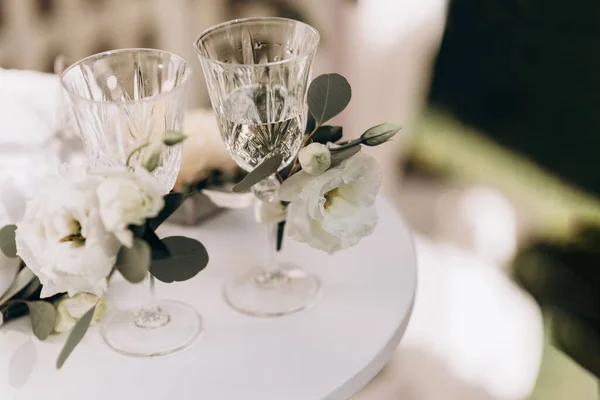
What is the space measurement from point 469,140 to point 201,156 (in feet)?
5.74

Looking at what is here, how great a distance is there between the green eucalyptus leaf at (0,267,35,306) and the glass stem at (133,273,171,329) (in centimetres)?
11

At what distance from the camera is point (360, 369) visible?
691 mm

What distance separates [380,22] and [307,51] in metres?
1.12

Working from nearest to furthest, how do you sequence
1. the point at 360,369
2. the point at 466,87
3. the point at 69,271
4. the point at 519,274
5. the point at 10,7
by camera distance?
1. the point at 69,271
2. the point at 360,369
3. the point at 10,7
4. the point at 519,274
5. the point at 466,87

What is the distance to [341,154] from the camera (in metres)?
0.67

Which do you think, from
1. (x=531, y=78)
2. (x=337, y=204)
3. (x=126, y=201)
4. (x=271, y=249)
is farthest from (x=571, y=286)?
(x=126, y=201)

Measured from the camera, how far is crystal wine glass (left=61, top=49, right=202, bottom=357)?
64cm

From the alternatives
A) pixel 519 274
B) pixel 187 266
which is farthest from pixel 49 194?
pixel 519 274

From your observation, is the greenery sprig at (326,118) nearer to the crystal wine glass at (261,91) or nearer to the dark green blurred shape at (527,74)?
the crystal wine glass at (261,91)

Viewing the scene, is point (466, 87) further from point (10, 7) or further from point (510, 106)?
point (10, 7)

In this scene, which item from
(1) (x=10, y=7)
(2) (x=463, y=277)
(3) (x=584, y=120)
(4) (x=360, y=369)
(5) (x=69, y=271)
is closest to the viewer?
(5) (x=69, y=271)

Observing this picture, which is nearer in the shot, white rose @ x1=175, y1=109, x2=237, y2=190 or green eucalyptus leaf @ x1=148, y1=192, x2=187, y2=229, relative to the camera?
green eucalyptus leaf @ x1=148, y1=192, x2=187, y2=229

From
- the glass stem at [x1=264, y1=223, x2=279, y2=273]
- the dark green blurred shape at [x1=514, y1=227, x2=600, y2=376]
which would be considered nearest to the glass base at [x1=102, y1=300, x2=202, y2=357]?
the glass stem at [x1=264, y1=223, x2=279, y2=273]

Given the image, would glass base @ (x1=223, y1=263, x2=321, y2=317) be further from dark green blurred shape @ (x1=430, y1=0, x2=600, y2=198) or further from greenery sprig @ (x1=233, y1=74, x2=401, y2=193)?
dark green blurred shape @ (x1=430, y1=0, x2=600, y2=198)
